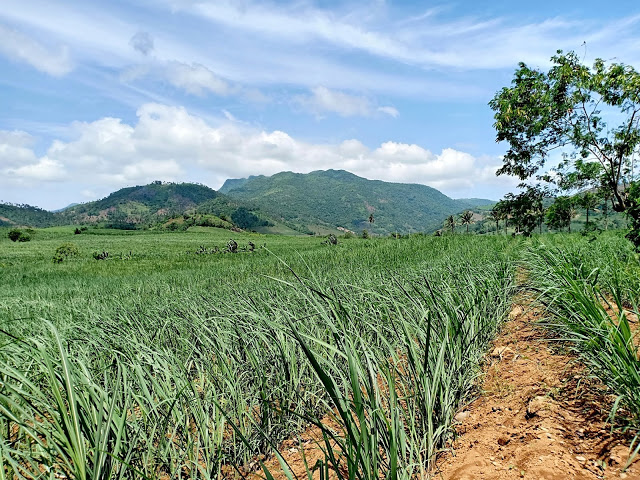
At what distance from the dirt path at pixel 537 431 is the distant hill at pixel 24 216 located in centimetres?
22014

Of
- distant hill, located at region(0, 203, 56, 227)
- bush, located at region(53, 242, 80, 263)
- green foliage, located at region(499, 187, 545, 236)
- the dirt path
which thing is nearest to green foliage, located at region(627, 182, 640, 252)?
the dirt path

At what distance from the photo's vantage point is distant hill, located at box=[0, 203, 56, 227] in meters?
176

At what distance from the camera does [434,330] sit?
2.48 m

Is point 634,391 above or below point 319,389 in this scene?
above

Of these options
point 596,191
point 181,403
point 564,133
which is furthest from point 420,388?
point 564,133

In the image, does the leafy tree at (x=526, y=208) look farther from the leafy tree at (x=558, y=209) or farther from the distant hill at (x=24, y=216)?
the distant hill at (x=24, y=216)

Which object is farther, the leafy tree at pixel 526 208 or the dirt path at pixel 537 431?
the leafy tree at pixel 526 208

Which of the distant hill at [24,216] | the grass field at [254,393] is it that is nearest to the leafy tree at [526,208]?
the grass field at [254,393]

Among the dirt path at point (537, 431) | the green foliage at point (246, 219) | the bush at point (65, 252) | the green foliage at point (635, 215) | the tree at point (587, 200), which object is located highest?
the green foliage at point (246, 219)

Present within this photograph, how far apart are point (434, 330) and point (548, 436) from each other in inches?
33.7

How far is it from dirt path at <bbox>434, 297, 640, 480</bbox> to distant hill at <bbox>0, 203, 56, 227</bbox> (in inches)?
8667

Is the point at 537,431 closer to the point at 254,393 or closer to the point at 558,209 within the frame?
the point at 254,393

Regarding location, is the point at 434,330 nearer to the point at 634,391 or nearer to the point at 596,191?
the point at 634,391

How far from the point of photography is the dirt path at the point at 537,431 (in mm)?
1777
